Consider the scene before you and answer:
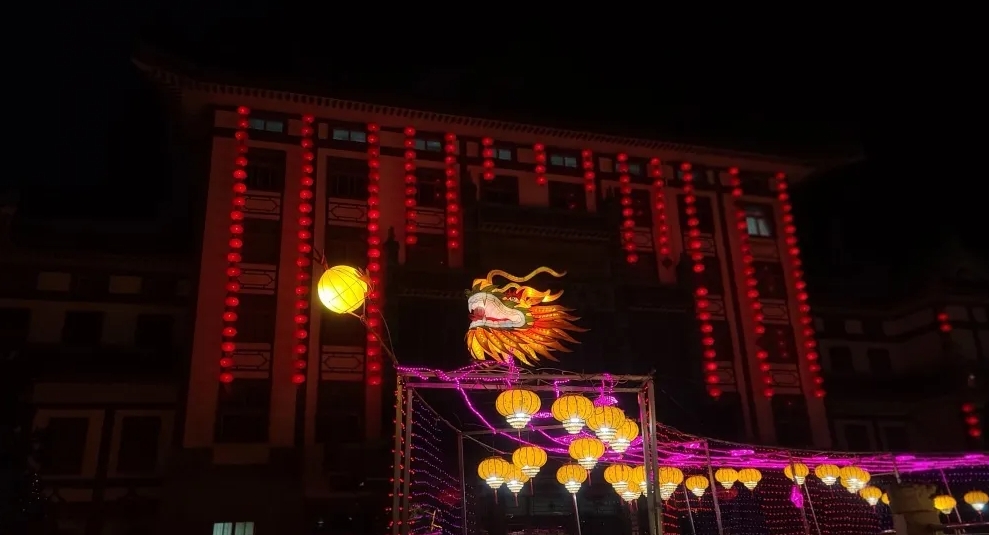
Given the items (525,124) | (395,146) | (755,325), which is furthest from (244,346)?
(755,325)

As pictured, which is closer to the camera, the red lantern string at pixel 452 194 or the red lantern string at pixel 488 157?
the red lantern string at pixel 452 194

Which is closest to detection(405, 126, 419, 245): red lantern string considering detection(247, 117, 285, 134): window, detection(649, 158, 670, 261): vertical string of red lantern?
detection(247, 117, 285, 134): window

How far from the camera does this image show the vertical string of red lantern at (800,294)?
2098 centimetres

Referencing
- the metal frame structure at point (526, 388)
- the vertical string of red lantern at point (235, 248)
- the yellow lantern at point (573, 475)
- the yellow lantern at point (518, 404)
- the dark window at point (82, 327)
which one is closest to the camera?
the metal frame structure at point (526, 388)

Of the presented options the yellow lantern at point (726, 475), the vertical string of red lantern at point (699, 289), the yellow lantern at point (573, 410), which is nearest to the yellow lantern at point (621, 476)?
the yellow lantern at point (726, 475)

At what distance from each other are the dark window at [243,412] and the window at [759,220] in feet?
49.7

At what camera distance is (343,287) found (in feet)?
30.1

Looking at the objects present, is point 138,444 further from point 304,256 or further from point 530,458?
point 530,458

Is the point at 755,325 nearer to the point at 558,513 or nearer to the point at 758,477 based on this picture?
the point at 758,477

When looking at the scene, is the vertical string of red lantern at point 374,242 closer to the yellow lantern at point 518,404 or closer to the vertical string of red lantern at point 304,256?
the vertical string of red lantern at point 304,256

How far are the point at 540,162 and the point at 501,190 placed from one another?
1.53 m

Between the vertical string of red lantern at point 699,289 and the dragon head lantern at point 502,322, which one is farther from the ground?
the vertical string of red lantern at point 699,289

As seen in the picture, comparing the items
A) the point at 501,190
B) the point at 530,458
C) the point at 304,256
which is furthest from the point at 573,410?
the point at 501,190

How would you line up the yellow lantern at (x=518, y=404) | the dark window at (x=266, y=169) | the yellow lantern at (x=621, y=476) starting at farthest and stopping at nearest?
the dark window at (x=266, y=169)
the yellow lantern at (x=621, y=476)
the yellow lantern at (x=518, y=404)
